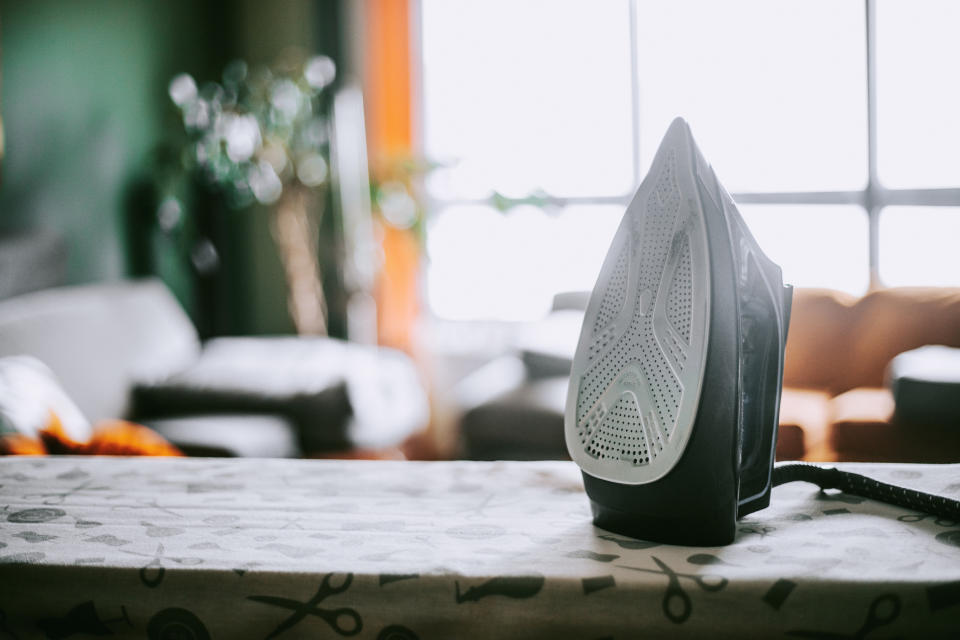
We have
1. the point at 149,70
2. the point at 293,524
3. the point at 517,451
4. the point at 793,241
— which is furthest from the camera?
the point at 793,241

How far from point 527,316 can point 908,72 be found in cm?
185

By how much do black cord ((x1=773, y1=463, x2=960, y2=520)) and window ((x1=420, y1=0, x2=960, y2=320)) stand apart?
8.24 feet

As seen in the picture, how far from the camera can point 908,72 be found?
10.7 feet

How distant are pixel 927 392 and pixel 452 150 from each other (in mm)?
2524

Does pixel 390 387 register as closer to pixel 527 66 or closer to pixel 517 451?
pixel 517 451

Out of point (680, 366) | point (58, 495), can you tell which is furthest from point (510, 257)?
point (680, 366)

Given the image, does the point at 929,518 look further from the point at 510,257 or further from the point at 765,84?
the point at 510,257

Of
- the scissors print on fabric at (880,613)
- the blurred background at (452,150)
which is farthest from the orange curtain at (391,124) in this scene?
the scissors print on fabric at (880,613)

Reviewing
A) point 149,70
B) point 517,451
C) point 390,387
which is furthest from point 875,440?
point 149,70

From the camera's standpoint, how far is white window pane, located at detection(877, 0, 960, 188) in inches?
126

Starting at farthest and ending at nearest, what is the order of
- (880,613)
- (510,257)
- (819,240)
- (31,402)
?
(510,257) → (819,240) → (31,402) → (880,613)

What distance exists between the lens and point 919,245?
3279 mm

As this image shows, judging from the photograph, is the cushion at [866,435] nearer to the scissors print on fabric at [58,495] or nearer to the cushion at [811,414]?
the cushion at [811,414]

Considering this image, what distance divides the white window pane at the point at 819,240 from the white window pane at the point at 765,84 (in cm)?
10
